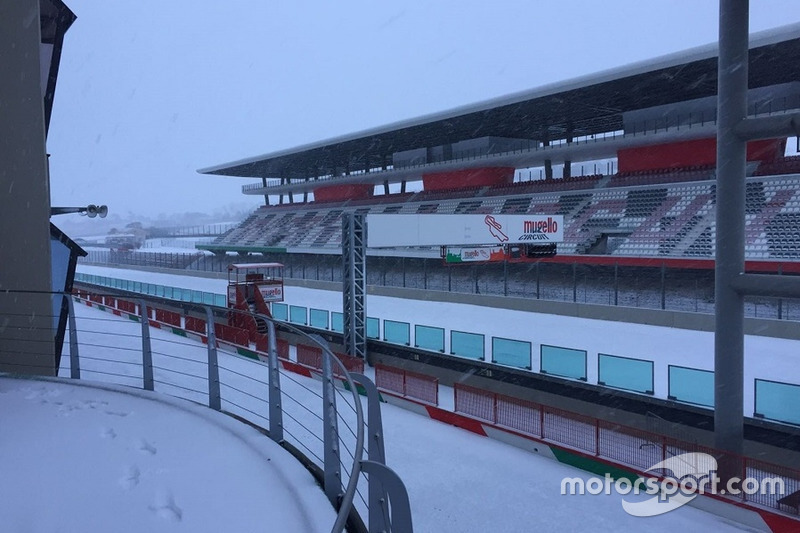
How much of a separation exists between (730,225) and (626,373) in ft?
12.7

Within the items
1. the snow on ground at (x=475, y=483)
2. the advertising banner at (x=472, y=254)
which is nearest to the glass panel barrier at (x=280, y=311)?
the advertising banner at (x=472, y=254)

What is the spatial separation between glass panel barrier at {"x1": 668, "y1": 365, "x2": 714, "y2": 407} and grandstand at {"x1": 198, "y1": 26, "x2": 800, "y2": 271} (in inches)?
577

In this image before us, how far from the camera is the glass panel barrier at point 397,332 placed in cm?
1592

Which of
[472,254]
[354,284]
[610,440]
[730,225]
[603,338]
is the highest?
[730,225]

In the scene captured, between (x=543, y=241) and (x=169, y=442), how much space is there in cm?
1874

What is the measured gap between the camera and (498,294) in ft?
84.7

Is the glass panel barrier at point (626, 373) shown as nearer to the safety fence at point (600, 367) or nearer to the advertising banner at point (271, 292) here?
the safety fence at point (600, 367)

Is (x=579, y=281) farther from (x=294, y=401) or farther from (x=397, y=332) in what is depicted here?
(x=294, y=401)

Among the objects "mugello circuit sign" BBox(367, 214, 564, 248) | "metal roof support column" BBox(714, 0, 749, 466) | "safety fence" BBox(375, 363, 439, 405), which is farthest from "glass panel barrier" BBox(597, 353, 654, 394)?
"mugello circuit sign" BBox(367, 214, 564, 248)

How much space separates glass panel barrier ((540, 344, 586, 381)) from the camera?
1173cm

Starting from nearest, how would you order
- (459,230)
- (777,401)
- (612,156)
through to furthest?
(777,401)
(459,230)
(612,156)

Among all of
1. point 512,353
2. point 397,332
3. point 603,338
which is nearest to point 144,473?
point 512,353

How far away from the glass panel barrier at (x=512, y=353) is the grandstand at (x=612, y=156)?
46.9 ft

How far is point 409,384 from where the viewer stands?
42.3 feet
